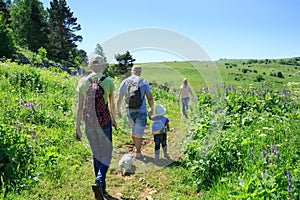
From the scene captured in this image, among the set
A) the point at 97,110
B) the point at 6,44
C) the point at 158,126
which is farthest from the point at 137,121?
the point at 6,44

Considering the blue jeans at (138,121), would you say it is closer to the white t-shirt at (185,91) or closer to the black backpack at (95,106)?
the black backpack at (95,106)

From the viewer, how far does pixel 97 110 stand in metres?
4.12

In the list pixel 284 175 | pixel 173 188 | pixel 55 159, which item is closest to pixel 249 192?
pixel 284 175

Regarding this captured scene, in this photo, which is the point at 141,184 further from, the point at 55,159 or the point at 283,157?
the point at 283,157

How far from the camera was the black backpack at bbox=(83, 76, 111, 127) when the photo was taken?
4090 mm

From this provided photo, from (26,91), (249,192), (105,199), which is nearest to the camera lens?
(249,192)

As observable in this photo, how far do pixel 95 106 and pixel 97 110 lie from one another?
0.07 m

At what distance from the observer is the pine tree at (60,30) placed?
156 ft

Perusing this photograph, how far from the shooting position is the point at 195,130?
589 centimetres

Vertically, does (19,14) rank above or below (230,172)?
above

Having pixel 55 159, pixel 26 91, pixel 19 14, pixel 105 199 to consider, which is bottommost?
pixel 105 199

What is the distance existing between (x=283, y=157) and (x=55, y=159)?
3821mm

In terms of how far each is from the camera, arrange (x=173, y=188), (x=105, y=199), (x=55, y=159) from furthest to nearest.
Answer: (x=55, y=159) → (x=173, y=188) → (x=105, y=199)

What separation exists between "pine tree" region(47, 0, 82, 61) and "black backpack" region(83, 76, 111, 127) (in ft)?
150
